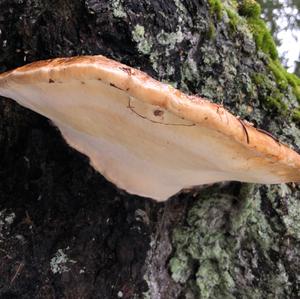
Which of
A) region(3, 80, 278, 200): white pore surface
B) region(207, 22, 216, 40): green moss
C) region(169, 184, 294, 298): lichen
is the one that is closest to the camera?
region(3, 80, 278, 200): white pore surface

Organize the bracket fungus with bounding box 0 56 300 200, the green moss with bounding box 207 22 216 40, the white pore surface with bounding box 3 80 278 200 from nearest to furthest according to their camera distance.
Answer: the bracket fungus with bounding box 0 56 300 200, the white pore surface with bounding box 3 80 278 200, the green moss with bounding box 207 22 216 40

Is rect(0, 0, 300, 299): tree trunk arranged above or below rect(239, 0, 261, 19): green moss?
below

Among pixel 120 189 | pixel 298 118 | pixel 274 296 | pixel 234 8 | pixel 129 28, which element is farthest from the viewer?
pixel 234 8

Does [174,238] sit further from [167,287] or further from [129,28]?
[129,28]

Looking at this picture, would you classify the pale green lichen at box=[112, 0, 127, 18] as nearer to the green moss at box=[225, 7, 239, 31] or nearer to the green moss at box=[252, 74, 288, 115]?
the green moss at box=[225, 7, 239, 31]

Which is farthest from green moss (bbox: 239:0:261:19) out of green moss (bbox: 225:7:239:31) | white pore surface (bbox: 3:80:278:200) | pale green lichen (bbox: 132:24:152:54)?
white pore surface (bbox: 3:80:278:200)

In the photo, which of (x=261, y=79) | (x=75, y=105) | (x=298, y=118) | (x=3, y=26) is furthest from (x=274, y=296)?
(x=3, y=26)

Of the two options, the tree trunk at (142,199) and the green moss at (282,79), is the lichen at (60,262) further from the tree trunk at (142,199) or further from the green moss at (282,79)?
the green moss at (282,79)
